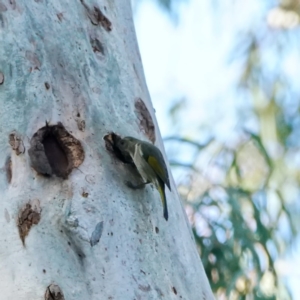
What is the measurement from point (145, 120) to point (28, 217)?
344 millimetres

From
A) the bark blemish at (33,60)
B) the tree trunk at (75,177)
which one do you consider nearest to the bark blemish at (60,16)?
the tree trunk at (75,177)

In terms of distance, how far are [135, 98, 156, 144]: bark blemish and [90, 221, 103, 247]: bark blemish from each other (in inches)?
10.6

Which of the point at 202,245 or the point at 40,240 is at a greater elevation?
the point at 40,240

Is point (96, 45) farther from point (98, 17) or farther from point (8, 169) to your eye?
point (8, 169)

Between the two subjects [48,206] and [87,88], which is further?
[87,88]

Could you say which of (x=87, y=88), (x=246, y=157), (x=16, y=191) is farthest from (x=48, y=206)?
(x=246, y=157)

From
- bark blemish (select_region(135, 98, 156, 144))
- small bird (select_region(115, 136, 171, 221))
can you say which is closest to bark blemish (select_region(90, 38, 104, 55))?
bark blemish (select_region(135, 98, 156, 144))

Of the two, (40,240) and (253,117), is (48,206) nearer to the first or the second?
(40,240)

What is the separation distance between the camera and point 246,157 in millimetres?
2641

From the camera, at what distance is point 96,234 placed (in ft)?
3.73

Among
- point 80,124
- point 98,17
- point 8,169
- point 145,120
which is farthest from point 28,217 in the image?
point 98,17

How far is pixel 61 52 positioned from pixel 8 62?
10cm

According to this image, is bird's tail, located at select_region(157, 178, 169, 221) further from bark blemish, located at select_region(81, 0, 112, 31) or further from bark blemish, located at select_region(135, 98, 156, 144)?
bark blemish, located at select_region(81, 0, 112, 31)

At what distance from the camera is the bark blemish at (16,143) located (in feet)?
3.89
